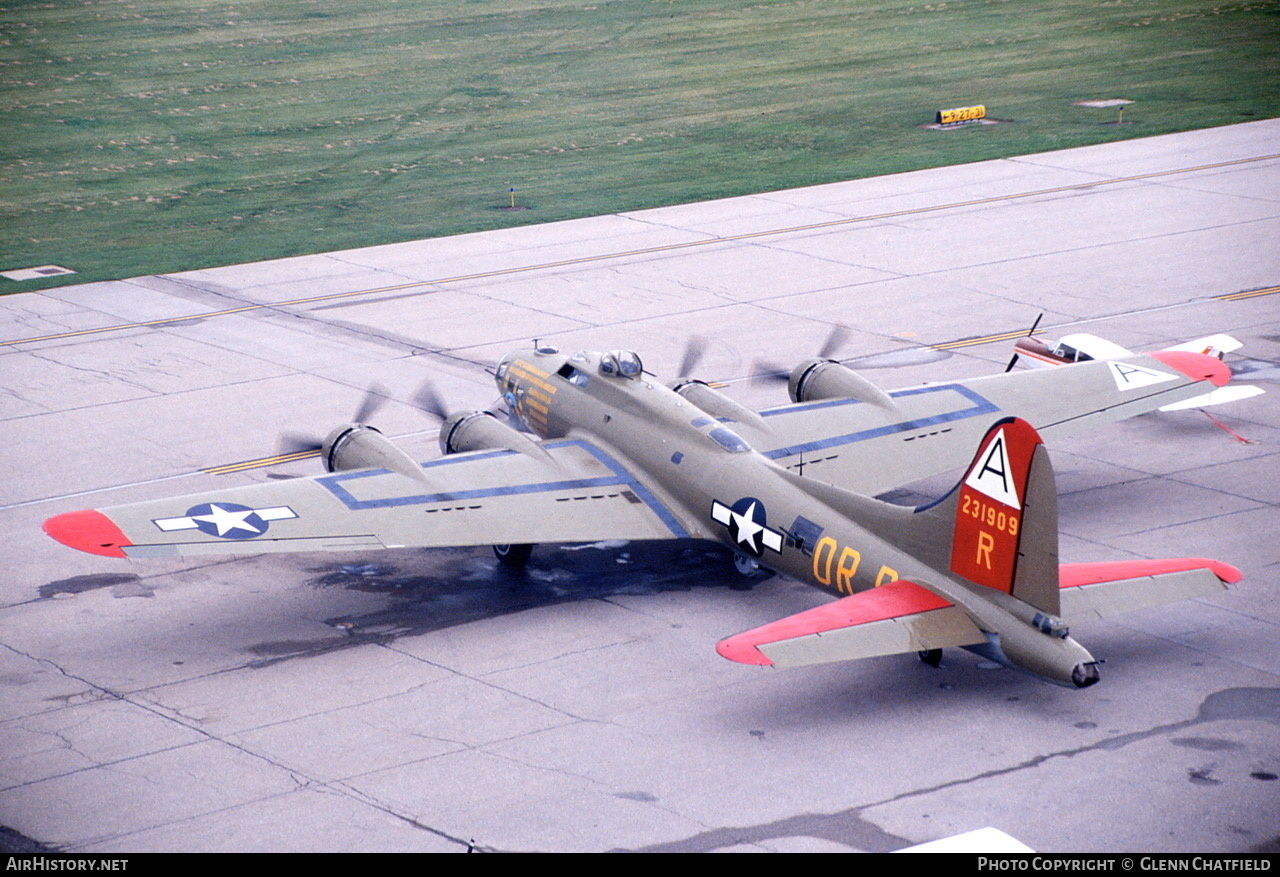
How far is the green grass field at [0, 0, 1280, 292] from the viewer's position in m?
55.8

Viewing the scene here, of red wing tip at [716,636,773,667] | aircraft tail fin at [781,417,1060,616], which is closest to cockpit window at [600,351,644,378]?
aircraft tail fin at [781,417,1060,616]

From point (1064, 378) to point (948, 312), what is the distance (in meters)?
11.5

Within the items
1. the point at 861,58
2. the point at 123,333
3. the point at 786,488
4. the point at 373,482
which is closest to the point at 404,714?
the point at 373,482

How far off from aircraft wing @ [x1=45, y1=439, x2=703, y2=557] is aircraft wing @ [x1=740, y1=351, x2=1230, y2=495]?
11.4 feet

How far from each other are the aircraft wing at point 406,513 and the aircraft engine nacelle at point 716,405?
2.46m

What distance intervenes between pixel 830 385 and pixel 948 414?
8.06ft

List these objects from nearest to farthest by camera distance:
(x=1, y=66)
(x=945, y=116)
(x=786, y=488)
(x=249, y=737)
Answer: (x=249, y=737) < (x=786, y=488) < (x=945, y=116) < (x=1, y=66)

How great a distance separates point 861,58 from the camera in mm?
77375

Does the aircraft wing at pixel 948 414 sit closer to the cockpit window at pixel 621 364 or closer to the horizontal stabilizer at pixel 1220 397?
the horizontal stabilizer at pixel 1220 397

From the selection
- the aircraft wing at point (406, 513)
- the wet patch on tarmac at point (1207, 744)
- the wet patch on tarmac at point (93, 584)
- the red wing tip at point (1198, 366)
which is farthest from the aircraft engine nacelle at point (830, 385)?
the wet patch on tarmac at point (93, 584)

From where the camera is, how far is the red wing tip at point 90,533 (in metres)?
23.8

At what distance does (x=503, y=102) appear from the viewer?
70.2m

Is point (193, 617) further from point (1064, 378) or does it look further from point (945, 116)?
point (945, 116)

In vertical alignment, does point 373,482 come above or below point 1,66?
below
